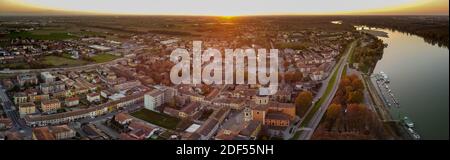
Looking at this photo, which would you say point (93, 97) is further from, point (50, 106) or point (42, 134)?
point (42, 134)

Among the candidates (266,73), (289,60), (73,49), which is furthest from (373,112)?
(73,49)

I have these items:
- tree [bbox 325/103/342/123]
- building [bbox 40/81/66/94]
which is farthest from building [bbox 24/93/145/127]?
tree [bbox 325/103/342/123]

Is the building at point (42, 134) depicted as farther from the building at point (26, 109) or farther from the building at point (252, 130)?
the building at point (252, 130)

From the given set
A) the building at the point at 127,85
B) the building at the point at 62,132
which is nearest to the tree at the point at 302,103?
the building at the point at 62,132

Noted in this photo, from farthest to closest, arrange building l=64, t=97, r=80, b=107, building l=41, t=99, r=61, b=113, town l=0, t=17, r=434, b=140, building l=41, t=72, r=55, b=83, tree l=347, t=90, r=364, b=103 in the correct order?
building l=41, t=72, r=55, b=83, building l=64, t=97, r=80, b=107, building l=41, t=99, r=61, b=113, tree l=347, t=90, r=364, b=103, town l=0, t=17, r=434, b=140

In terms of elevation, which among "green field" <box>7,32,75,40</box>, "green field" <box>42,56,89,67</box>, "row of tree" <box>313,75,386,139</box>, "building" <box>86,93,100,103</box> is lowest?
"row of tree" <box>313,75,386,139</box>

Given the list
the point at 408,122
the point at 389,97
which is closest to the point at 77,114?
the point at 408,122

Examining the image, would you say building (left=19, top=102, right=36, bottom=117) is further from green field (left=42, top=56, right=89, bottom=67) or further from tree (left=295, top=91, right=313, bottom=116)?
green field (left=42, top=56, right=89, bottom=67)
